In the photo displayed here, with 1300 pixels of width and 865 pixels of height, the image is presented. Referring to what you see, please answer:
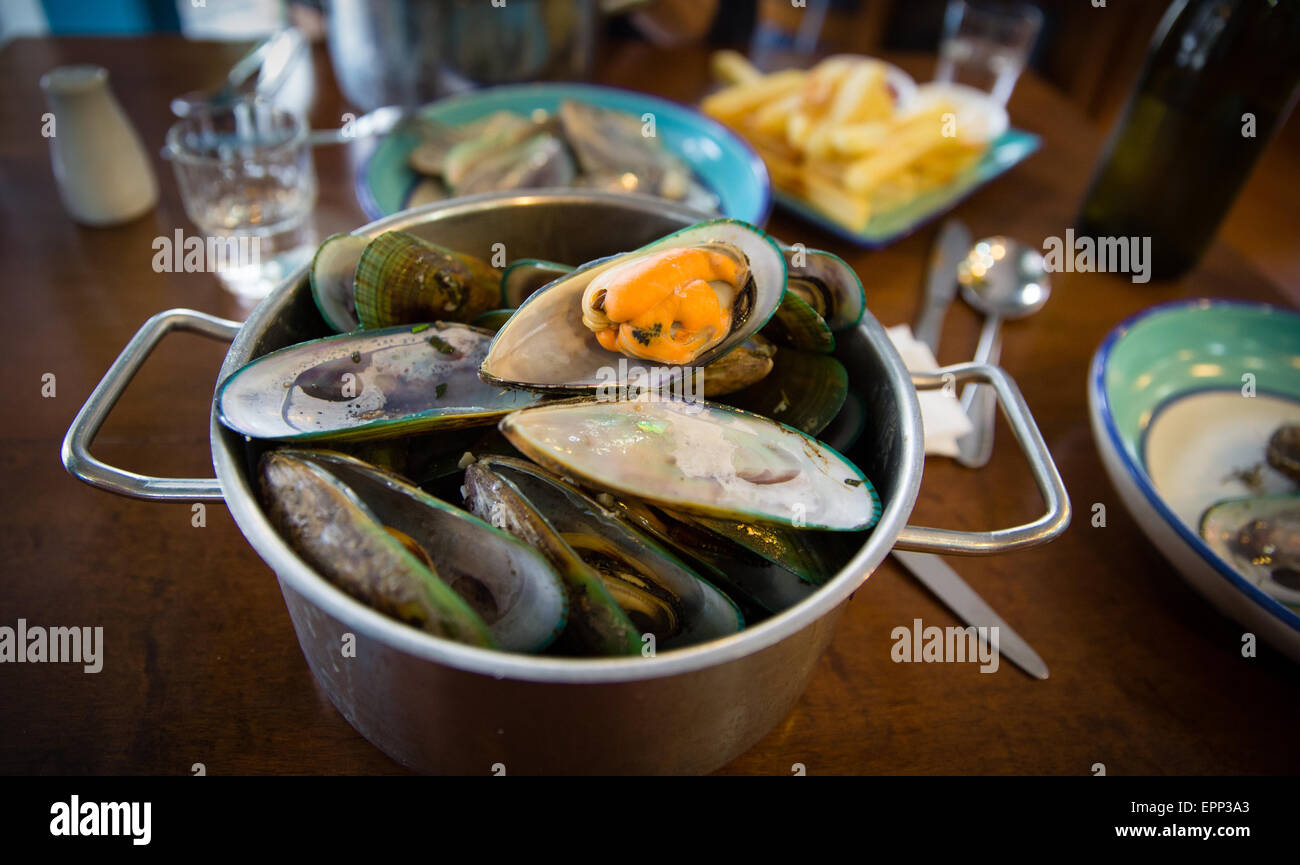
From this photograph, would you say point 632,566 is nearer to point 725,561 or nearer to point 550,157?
point 725,561

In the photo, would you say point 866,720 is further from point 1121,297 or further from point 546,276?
point 1121,297

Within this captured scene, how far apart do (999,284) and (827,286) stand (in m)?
0.71

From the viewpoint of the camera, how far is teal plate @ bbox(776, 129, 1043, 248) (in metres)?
1.45

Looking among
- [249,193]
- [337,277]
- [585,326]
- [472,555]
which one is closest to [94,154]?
[249,193]

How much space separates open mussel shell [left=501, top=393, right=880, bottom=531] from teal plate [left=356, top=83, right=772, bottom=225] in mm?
721

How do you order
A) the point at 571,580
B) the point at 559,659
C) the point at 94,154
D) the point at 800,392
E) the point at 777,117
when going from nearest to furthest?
the point at 559,659 < the point at 571,580 < the point at 800,392 < the point at 94,154 < the point at 777,117

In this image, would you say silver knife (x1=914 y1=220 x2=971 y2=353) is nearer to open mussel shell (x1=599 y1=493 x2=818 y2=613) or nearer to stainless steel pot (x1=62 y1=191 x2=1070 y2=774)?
stainless steel pot (x1=62 y1=191 x2=1070 y2=774)

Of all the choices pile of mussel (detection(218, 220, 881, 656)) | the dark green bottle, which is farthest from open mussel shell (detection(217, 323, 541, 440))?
the dark green bottle

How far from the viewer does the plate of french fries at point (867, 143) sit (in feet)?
4.80

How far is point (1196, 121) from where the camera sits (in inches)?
51.1

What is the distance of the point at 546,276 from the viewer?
818 millimetres

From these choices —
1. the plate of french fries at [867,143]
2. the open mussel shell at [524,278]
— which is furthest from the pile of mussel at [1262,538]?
the open mussel shell at [524,278]

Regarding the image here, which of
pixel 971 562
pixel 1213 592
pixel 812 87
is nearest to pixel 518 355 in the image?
pixel 971 562
